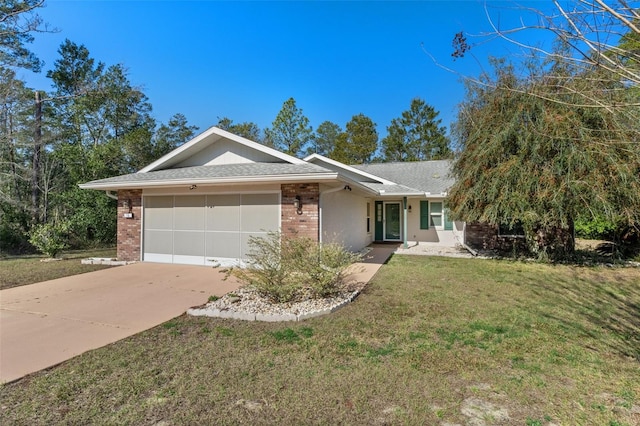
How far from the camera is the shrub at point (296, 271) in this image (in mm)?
5801

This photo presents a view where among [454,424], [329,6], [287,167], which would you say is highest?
[329,6]

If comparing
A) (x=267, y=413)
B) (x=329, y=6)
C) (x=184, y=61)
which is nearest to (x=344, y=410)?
(x=267, y=413)

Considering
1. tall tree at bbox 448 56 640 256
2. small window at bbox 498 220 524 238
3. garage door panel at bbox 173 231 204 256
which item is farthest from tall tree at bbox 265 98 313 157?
garage door panel at bbox 173 231 204 256

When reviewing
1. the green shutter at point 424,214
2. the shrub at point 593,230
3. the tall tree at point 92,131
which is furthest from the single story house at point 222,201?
the shrub at point 593,230

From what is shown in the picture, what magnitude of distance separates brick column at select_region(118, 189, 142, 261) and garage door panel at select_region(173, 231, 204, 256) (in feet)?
4.90

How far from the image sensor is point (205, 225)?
10055 mm

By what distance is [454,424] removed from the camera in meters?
2.61

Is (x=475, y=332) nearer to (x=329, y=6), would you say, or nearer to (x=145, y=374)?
(x=145, y=374)

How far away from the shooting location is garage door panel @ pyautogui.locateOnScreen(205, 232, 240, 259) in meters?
9.70

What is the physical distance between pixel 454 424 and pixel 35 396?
12.6 feet

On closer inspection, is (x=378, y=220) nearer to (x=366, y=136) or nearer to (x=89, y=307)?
(x=89, y=307)

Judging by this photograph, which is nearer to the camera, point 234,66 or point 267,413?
point 267,413

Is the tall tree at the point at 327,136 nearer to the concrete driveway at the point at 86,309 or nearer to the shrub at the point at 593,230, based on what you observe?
the shrub at the point at 593,230

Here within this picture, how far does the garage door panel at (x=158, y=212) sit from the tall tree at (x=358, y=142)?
77.1ft
